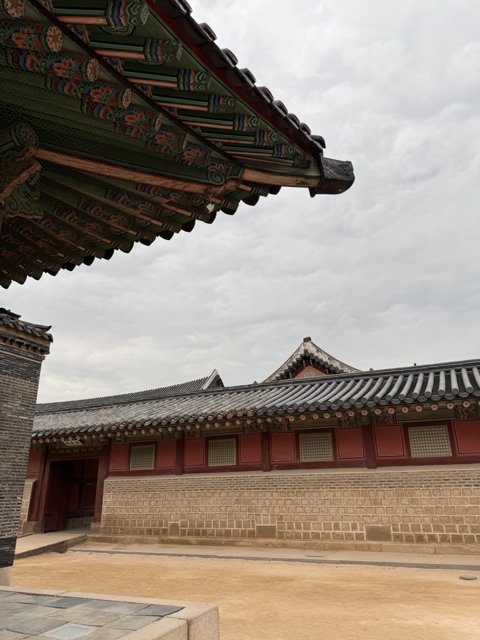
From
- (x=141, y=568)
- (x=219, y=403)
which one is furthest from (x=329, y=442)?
(x=141, y=568)

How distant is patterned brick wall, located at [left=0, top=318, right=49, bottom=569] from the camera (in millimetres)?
7617

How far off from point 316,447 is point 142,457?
550 cm

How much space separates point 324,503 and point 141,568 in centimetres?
442

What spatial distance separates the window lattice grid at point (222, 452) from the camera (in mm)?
11908

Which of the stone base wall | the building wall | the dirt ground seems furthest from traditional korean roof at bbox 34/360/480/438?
the building wall

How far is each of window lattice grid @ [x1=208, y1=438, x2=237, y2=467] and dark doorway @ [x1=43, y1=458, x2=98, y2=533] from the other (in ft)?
19.4

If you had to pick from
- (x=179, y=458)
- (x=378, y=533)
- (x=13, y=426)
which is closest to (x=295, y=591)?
(x=378, y=533)

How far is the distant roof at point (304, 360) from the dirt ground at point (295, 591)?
11.6 m

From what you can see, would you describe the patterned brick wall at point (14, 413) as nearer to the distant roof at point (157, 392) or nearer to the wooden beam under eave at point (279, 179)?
the wooden beam under eave at point (279, 179)

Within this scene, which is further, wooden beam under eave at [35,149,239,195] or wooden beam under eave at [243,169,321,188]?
wooden beam under eave at [243,169,321,188]

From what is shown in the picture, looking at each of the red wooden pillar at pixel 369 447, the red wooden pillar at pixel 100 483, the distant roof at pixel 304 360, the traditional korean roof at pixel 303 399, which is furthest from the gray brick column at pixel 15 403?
the distant roof at pixel 304 360

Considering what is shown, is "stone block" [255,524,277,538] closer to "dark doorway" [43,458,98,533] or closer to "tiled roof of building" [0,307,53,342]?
"tiled roof of building" [0,307,53,342]

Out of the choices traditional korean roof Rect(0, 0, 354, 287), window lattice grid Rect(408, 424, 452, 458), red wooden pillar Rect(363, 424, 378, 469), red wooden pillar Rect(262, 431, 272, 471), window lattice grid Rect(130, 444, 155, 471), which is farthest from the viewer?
window lattice grid Rect(130, 444, 155, 471)

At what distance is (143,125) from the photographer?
2.54 metres
